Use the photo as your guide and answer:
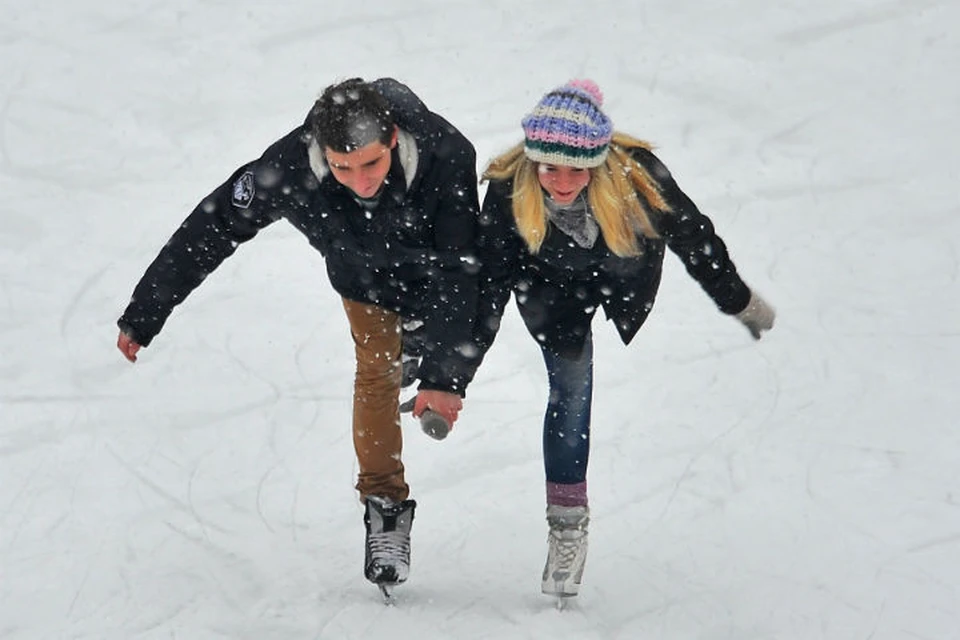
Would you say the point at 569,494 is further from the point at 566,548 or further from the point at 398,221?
the point at 398,221

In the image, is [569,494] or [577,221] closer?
[577,221]

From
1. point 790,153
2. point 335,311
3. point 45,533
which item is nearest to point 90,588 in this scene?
point 45,533

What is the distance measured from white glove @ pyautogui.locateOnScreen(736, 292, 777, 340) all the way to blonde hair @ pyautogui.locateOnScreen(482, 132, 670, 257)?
2.11ft

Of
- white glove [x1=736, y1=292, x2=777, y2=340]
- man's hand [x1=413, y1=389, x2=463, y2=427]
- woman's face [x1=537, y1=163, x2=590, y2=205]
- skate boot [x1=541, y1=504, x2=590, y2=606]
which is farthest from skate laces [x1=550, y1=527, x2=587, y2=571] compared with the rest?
woman's face [x1=537, y1=163, x2=590, y2=205]

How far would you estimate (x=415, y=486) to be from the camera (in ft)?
19.5

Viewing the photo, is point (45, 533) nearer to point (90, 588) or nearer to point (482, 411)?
point (90, 588)

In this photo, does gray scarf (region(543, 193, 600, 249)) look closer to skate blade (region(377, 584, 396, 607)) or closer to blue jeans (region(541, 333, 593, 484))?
blue jeans (region(541, 333, 593, 484))

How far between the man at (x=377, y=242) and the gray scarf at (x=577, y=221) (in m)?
0.28

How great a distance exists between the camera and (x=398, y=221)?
14.9 ft

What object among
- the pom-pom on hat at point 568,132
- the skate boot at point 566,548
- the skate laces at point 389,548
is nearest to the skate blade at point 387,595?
the skate laces at point 389,548

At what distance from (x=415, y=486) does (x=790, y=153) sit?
350 centimetres

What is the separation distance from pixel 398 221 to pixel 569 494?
112cm

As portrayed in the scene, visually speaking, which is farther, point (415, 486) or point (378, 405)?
point (415, 486)

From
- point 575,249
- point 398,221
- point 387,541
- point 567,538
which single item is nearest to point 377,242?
point 398,221
